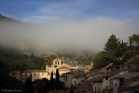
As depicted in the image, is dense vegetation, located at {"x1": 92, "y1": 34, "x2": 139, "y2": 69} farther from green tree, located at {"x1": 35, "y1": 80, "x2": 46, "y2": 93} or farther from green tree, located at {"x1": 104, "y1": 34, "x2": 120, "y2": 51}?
green tree, located at {"x1": 35, "y1": 80, "x2": 46, "y2": 93}

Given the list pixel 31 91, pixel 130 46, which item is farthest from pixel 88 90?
pixel 130 46

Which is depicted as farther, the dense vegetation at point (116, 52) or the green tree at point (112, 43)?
the green tree at point (112, 43)

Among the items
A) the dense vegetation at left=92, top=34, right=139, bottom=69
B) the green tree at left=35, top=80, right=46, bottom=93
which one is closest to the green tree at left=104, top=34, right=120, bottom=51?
the dense vegetation at left=92, top=34, right=139, bottom=69

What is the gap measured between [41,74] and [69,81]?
26776 millimetres

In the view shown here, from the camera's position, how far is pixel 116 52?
102 m

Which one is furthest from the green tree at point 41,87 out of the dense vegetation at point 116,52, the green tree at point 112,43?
the green tree at point 112,43

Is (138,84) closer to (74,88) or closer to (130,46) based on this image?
(74,88)

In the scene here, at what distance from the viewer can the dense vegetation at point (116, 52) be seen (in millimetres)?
89750

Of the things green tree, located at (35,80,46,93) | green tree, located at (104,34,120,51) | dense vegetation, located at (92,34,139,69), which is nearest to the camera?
green tree, located at (35,80,46,93)

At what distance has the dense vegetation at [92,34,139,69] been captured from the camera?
8975 centimetres

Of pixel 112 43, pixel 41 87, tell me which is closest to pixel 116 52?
pixel 112 43

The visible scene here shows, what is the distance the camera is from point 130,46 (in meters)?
102

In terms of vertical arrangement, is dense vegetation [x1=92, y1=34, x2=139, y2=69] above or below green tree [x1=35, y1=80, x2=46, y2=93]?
above

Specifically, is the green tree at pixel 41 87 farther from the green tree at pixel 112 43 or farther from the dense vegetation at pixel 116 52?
the green tree at pixel 112 43
